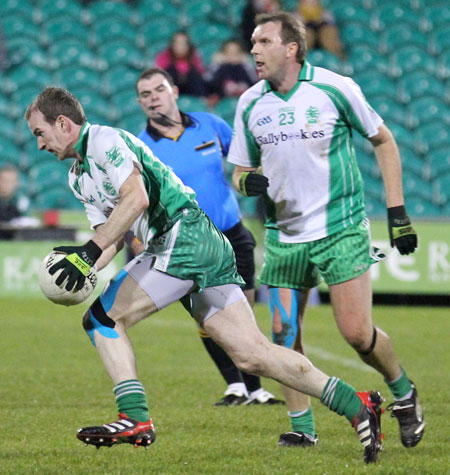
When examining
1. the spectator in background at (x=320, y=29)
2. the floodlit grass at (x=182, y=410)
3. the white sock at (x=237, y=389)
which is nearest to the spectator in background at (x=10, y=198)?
the floodlit grass at (x=182, y=410)

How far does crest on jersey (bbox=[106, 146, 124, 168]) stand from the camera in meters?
4.80

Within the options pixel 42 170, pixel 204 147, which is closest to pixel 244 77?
pixel 42 170

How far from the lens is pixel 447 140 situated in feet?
58.0

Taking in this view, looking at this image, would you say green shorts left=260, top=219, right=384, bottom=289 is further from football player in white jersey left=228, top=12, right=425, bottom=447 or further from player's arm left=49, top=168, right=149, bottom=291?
player's arm left=49, top=168, right=149, bottom=291

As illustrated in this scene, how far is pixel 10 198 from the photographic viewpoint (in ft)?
46.1

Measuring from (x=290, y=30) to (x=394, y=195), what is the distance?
1090 mm

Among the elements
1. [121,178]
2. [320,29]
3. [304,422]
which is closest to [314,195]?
[304,422]

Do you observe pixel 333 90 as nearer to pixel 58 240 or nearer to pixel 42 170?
pixel 58 240

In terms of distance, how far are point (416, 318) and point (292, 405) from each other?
25.8 feet

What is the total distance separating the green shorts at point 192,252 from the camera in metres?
5.05

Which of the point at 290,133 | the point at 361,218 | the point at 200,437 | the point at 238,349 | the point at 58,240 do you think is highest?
the point at 290,133

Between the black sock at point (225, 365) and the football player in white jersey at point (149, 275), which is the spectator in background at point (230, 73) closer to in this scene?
the black sock at point (225, 365)

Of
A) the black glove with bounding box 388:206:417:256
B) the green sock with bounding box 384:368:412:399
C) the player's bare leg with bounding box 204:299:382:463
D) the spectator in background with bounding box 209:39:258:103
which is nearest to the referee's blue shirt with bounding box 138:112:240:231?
the black glove with bounding box 388:206:417:256

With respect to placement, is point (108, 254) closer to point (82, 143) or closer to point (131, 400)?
point (82, 143)
